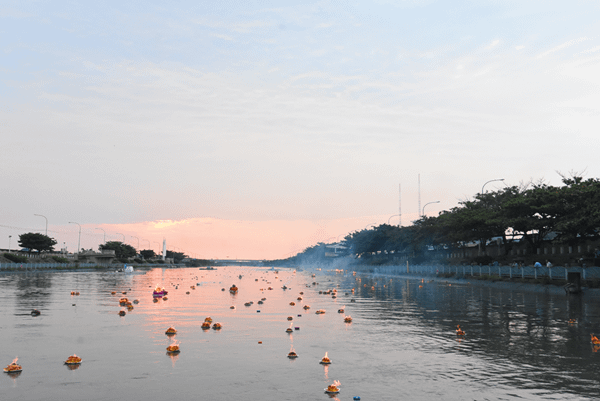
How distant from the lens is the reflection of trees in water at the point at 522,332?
1238 centimetres

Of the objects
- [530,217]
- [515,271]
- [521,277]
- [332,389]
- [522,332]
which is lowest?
[522,332]

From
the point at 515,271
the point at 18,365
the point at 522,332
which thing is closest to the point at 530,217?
the point at 515,271

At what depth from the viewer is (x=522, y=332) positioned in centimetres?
1955

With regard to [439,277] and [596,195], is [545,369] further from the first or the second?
[439,277]

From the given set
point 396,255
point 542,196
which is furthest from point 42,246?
point 542,196

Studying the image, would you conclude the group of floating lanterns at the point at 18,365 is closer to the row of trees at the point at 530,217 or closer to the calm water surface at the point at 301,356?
the calm water surface at the point at 301,356

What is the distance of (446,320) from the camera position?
23.5 m

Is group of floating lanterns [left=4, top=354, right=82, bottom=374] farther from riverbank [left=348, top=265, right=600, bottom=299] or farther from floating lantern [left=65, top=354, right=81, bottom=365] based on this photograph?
riverbank [left=348, top=265, right=600, bottom=299]

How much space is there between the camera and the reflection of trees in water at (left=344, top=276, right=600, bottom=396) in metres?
12.4

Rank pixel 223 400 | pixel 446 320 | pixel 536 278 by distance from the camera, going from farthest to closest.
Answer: pixel 536 278, pixel 446 320, pixel 223 400

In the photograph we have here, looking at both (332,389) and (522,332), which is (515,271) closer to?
(522,332)

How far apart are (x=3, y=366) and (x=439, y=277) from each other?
68.8 m

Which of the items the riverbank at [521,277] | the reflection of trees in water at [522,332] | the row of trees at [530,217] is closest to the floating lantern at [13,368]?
the reflection of trees in water at [522,332]

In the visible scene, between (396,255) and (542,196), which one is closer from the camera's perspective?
(542,196)
